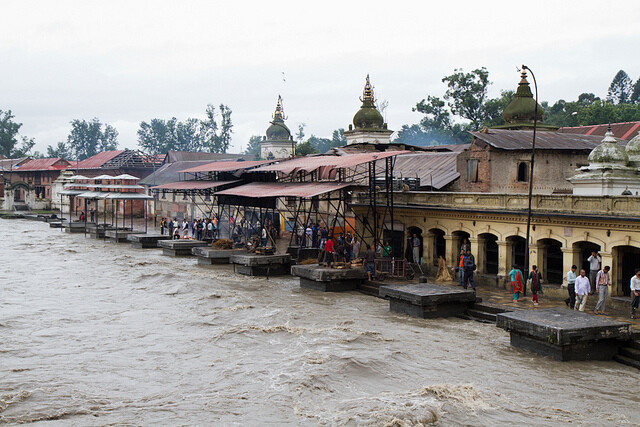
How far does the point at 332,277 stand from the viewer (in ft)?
75.3

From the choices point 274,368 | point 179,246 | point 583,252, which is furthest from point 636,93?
point 274,368

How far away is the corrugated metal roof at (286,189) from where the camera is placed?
24.8 metres

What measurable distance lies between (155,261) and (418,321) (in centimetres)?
1761

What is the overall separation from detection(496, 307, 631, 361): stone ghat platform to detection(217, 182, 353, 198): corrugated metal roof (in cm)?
1041

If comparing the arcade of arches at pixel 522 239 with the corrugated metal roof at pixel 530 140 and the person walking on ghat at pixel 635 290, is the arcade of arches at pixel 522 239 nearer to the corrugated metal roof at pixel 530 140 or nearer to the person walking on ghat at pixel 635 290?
Result: the person walking on ghat at pixel 635 290

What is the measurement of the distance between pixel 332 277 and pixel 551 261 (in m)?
7.37

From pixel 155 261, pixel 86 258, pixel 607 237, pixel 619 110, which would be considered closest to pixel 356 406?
pixel 607 237

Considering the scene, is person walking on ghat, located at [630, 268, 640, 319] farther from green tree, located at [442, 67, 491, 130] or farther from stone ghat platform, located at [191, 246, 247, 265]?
green tree, located at [442, 67, 491, 130]

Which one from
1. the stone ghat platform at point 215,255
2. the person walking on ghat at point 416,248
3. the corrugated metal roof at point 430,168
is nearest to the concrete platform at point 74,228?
the stone ghat platform at point 215,255

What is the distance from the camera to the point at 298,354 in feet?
50.3

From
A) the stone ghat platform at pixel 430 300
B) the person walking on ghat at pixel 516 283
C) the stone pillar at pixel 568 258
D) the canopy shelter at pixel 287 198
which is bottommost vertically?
the stone ghat platform at pixel 430 300

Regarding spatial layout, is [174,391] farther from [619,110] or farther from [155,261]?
[619,110]

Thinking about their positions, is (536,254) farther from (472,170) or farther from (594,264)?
(472,170)

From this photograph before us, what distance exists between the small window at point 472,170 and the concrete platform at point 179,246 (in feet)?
47.6
